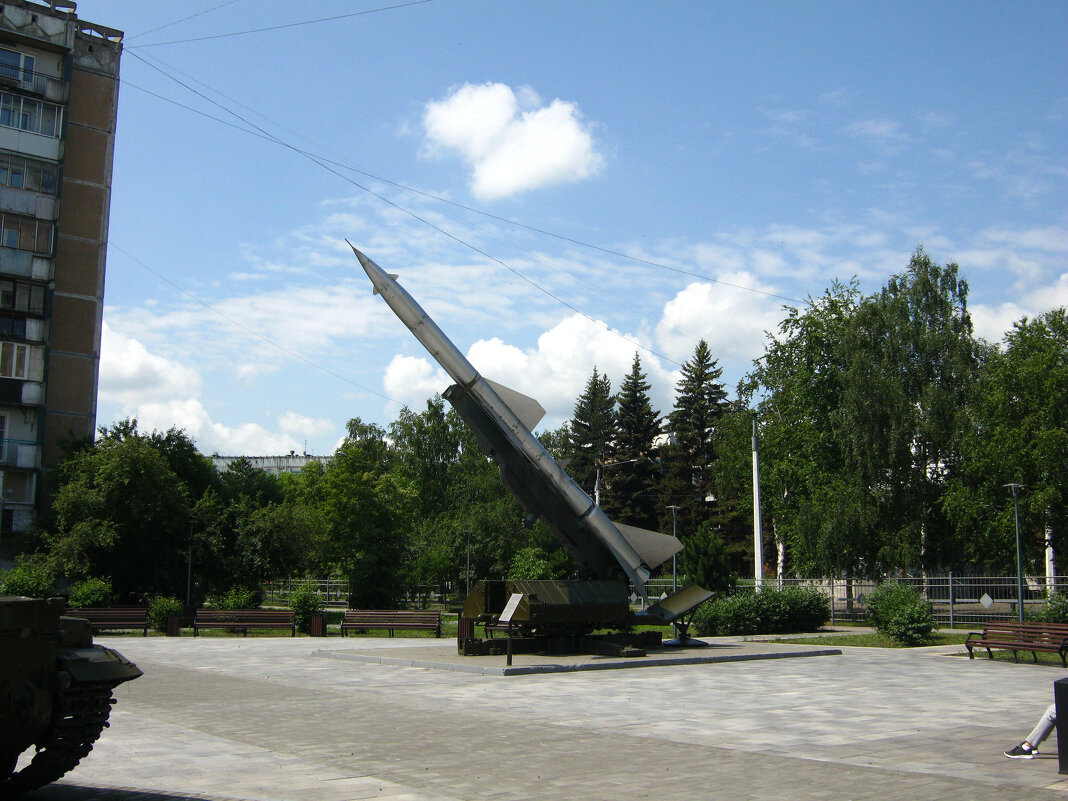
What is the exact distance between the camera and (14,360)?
36969 millimetres

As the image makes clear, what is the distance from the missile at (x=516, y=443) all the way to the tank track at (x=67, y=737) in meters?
11.9

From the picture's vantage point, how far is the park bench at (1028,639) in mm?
17922

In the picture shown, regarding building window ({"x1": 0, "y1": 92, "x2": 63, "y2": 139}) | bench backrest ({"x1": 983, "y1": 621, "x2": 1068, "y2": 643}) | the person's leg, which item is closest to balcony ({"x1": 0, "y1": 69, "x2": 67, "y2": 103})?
building window ({"x1": 0, "y1": 92, "x2": 63, "y2": 139})

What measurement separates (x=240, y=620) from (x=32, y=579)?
6.70 meters

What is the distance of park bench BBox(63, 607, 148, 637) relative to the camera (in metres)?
25.1

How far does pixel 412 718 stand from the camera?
1089 cm

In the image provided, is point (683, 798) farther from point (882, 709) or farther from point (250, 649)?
point (250, 649)

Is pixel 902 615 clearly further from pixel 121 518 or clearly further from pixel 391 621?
pixel 121 518

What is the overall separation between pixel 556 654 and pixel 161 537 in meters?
20.4

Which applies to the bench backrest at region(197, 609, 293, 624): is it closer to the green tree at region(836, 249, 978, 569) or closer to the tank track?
the tank track

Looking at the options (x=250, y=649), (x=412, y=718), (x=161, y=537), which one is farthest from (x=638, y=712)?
(x=161, y=537)

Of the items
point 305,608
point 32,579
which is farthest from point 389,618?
point 32,579

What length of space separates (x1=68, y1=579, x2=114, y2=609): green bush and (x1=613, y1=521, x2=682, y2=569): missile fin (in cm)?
1743

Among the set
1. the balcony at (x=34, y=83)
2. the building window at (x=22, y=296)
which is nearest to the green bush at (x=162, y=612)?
the building window at (x=22, y=296)
